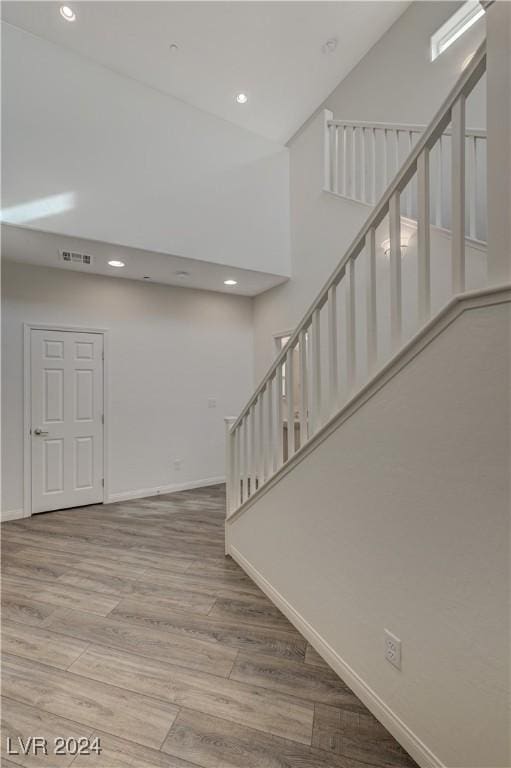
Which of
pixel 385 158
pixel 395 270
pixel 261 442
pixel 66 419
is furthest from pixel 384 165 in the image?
pixel 66 419

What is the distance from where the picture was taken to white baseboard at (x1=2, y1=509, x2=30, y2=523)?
3.53 meters

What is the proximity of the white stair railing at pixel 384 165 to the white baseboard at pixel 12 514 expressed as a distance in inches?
192

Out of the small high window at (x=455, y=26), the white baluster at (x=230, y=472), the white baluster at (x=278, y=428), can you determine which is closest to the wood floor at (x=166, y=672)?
the white baluster at (x=230, y=472)

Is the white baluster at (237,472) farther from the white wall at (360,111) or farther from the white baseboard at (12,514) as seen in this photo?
the white baseboard at (12,514)

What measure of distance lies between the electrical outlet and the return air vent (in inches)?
154

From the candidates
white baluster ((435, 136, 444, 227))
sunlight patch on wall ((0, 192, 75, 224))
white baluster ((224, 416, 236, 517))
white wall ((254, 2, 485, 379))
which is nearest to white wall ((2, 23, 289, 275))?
sunlight patch on wall ((0, 192, 75, 224))

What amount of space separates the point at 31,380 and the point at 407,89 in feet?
16.5

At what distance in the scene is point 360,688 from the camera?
149 cm

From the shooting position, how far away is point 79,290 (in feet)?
13.0

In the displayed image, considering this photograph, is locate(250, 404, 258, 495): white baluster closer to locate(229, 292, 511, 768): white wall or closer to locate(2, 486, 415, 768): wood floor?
locate(2, 486, 415, 768): wood floor

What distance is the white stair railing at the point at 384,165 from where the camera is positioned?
2473 mm

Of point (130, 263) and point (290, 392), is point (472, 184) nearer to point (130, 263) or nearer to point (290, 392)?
point (290, 392)

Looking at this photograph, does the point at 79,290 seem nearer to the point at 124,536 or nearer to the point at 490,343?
the point at 124,536

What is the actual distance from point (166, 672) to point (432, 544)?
1488mm
